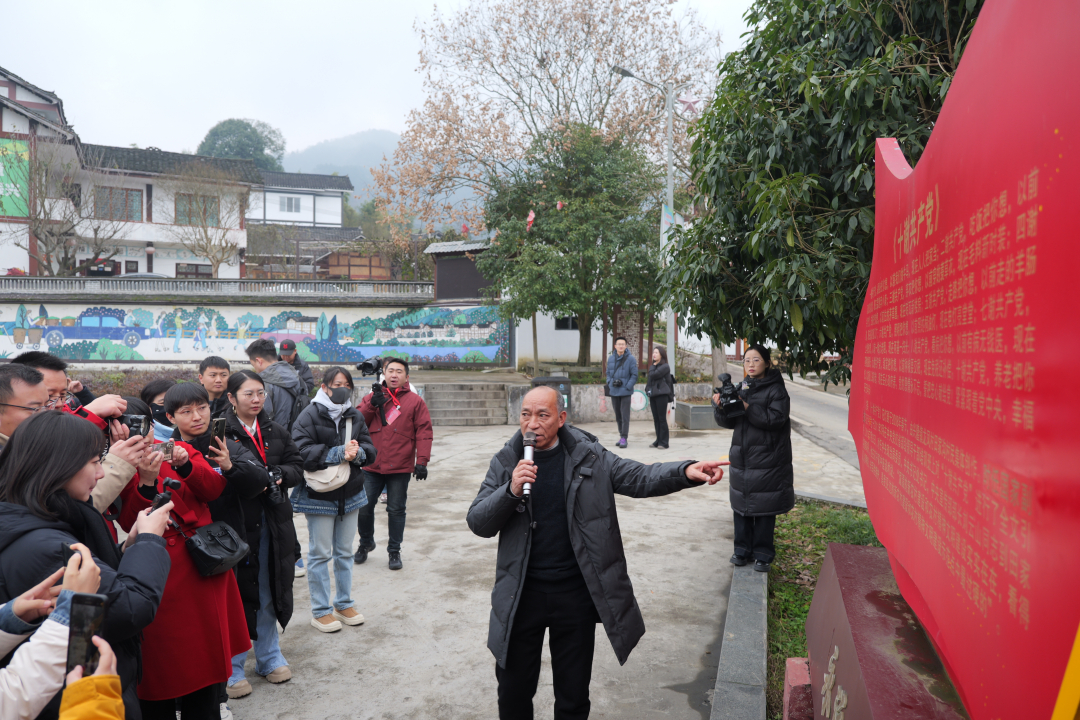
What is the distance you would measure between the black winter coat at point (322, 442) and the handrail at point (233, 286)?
61.6ft

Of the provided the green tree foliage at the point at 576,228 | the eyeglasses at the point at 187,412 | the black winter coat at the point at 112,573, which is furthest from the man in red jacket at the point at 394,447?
the green tree foliage at the point at 576,228

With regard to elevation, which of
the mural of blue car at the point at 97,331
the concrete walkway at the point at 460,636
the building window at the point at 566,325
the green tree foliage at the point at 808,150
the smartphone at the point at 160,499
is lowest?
the concrete walkway at the point at 460,636

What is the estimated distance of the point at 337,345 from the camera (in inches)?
899

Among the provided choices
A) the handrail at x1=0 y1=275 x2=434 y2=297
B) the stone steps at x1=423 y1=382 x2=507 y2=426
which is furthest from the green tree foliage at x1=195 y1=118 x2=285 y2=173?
the stone steps at x1=423 y1=382 x2=507 y2=426

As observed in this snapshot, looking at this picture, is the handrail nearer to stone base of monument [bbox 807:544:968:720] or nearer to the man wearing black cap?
the man wearing black cap

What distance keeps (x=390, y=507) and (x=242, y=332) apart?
1915 centimetres

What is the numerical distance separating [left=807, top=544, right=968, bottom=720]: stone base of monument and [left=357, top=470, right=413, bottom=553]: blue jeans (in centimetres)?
366

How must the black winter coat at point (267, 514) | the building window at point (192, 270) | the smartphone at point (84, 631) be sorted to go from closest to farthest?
the smartphone at point (84, 631)
the black winter coat at point (267, 514)
the building window at point (192, 270)

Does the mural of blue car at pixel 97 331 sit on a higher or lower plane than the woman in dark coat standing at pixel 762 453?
higher

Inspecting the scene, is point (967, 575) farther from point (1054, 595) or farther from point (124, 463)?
point (124, 463)

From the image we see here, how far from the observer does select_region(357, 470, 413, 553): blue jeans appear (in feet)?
19.0

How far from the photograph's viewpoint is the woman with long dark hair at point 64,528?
76.0 inches

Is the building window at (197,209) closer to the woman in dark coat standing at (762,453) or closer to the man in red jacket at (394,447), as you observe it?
the man in red jacket at (394,447)

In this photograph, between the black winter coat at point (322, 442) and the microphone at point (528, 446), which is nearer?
the microphone at point (528, 446)
